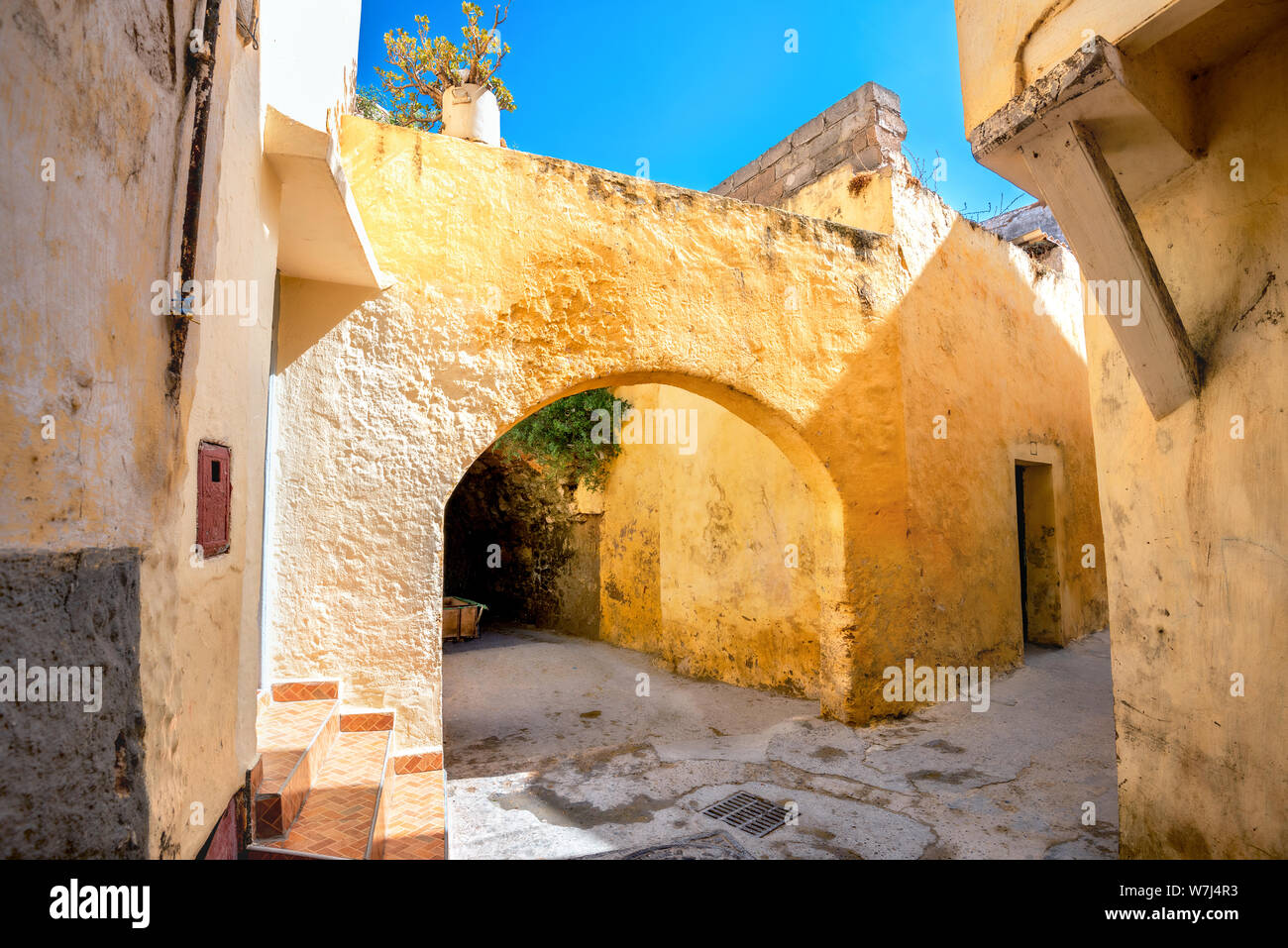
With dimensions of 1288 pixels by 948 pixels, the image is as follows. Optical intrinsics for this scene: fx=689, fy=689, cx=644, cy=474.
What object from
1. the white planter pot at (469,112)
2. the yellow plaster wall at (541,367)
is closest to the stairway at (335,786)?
the yellow plaster wall at (541,367)

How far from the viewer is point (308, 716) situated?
3.47m

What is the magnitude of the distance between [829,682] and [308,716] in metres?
3.78

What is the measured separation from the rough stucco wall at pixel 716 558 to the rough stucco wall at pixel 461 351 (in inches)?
41.1

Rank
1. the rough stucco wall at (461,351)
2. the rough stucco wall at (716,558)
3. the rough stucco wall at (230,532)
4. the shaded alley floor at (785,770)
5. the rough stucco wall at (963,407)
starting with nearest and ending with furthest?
the rough stucco wall at (230,532)
the shaded alley floor at (785,770)
the rough stucco wall at (461,351)
the rough stucco wall at (963,407)
the rough stucco wall at (716,558)

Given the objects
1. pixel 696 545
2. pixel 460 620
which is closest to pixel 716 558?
pixel 696 545

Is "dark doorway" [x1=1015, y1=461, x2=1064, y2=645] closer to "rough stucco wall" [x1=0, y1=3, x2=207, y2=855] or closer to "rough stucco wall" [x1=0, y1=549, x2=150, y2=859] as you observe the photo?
"rough stucco wall" [x1=0, y1=3, x2=207, y2=855]

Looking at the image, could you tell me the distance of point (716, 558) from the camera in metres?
7.30

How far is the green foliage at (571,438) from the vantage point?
9508 mm

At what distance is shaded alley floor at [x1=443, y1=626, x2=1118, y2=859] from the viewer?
11.5 ft

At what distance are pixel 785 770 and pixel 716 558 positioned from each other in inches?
119

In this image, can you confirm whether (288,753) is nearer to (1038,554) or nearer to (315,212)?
(315,212)

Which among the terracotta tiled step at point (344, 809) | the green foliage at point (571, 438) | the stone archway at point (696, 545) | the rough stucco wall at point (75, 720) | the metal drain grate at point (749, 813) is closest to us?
the rough stucco wall at point (75, 720)

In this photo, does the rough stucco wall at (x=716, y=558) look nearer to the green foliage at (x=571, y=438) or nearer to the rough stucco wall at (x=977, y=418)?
the green foliage at (x=571, y=438)

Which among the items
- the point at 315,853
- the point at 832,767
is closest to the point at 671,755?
the point at 832,767
